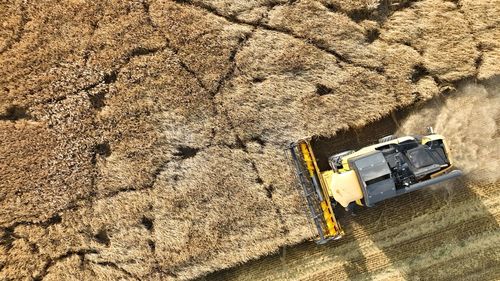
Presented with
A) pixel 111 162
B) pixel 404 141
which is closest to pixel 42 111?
pixel 111 162

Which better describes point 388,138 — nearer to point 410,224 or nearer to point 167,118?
point 410,224

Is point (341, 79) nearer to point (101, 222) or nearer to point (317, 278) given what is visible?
point (317, 278)

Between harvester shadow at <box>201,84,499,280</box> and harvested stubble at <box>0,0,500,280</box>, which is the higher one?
harvested stubble at <box>0,0,500,280</box>

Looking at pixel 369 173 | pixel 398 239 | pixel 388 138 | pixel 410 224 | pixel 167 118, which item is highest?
pixel 167 118

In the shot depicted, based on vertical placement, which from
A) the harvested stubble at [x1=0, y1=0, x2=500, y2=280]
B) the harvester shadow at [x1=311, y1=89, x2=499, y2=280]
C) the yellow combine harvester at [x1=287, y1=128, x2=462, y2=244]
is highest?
the harvested stubble at [x1=0, y1=0, x2=500, y2=280]

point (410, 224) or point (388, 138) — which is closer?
point (388, 138)

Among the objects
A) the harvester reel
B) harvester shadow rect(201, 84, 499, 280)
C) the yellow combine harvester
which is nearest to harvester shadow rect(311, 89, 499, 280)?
harvester shadow rect(201, 84, 499, 280)

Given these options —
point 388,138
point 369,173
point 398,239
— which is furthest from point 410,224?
point 369,173

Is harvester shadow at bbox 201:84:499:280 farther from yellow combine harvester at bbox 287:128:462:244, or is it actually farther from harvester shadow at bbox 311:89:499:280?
yellow combine harvester at bbox 287:128:462:244
